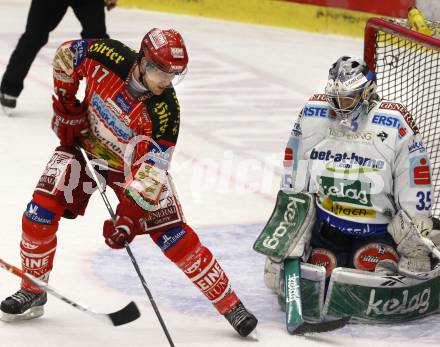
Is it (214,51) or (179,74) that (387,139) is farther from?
(214,51)

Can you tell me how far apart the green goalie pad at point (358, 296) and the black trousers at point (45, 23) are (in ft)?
10.4

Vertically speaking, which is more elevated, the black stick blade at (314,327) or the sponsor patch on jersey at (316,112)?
the sponsor patch on jersey at (316,112)

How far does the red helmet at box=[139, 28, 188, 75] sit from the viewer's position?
456cm

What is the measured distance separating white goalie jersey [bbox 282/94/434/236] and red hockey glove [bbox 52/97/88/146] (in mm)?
1006

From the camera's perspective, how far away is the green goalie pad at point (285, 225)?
5254mm

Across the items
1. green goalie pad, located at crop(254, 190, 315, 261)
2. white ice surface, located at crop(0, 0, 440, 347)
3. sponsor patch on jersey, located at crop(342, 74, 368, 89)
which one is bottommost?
white ice surface, located at crop(0, 0, 440, 347)

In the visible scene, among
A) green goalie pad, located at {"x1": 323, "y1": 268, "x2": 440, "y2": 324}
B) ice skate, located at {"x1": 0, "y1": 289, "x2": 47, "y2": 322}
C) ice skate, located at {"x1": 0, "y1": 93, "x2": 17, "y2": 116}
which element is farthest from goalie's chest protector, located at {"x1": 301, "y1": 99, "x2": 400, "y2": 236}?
ice skate, located at {"x1": 0, "y1": 93, "x2": 17, "y2": 116}

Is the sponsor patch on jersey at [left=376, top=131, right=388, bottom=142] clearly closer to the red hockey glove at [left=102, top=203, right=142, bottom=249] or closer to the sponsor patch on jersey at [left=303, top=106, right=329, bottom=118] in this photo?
the sponsor patch on jersey at [left=303, top=106, right=329, bottom=118]

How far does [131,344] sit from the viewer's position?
4.84 meters

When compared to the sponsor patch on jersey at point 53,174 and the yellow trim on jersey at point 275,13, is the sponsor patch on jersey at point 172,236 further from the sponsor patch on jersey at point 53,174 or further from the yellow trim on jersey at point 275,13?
the yellow trim on jersey at point 275,13

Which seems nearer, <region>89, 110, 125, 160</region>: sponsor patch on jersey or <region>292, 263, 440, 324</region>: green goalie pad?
<region>89, 110, 125, 160</region>: sponsor patch on jersey

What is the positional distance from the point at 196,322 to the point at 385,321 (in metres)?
0.79

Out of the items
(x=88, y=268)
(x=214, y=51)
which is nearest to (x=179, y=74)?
(x=88, y=268)

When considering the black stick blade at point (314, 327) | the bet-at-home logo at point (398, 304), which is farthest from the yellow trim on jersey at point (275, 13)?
the black stick blade at point (314, 327)
